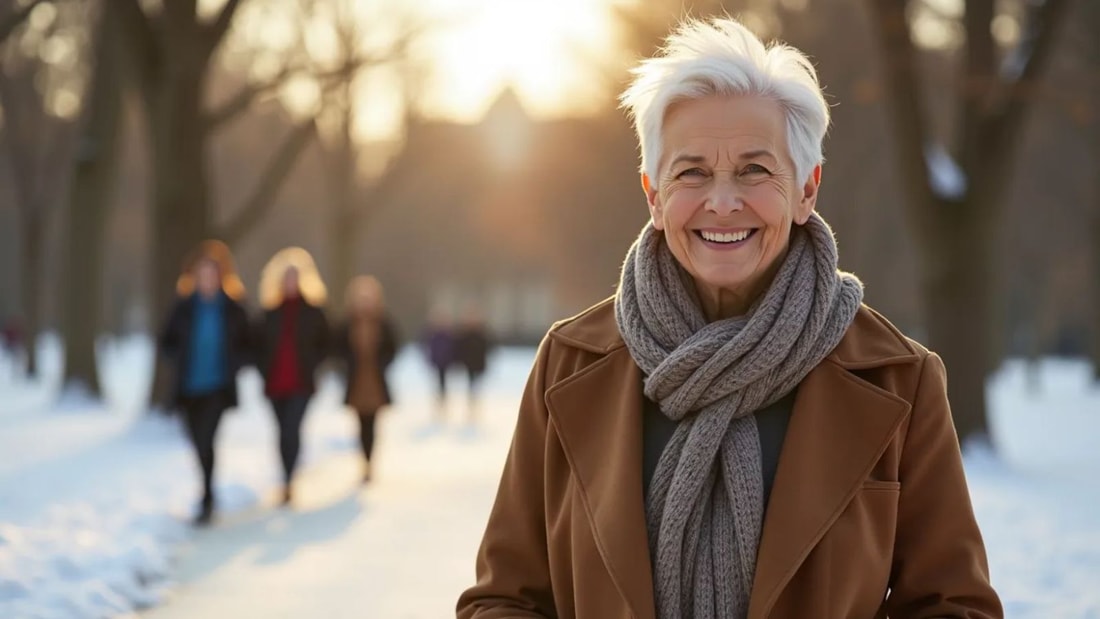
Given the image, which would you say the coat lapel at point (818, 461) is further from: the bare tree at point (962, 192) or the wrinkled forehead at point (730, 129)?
the bare tree at point (962, 192)

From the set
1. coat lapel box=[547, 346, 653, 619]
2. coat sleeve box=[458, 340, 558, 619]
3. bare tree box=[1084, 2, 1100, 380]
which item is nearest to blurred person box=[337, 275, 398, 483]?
coat sleeve box=[458, 340, 558, 619]

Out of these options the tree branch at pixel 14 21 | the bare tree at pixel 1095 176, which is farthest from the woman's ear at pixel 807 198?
the bare tree at pixel 1095 176

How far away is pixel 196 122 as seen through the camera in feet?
46.6

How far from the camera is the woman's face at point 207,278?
362 inches

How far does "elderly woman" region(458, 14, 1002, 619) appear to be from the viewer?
2.09 m

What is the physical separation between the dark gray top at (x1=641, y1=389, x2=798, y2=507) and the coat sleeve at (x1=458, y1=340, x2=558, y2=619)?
209 millimetres

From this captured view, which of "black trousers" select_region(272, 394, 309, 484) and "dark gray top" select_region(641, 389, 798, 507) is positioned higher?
"dark gray top" select_region(641, 389, 798, 507)

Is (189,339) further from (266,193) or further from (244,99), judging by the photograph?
(266,193)

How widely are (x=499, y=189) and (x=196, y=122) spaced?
4362 cm

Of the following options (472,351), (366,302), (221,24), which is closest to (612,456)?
(366,302)

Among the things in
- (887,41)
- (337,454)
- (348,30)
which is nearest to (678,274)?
(887,41)

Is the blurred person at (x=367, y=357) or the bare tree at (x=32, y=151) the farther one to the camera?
the bare tree at (x=32, y=151)

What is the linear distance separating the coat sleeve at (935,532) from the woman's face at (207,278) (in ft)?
25.6

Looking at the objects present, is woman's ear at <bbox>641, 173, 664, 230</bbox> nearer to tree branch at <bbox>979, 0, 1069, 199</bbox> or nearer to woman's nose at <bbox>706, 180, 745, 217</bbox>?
woman's nose at <bbox>706, 180, 745, 217</bbox>
